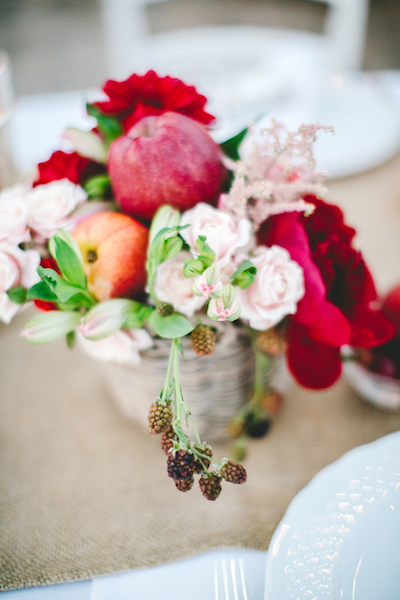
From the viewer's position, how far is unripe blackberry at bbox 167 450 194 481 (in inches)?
10.3

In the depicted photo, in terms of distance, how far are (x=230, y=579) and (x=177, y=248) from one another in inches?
10.5

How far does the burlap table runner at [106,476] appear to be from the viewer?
37 cm

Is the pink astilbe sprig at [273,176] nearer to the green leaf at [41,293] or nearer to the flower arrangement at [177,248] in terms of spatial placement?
the flower arrangement at [177,248]

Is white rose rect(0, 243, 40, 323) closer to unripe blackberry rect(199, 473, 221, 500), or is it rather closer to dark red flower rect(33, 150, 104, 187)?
dark red flower rect(33, 150, 104, 187)

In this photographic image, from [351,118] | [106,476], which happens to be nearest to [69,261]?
[106,476]

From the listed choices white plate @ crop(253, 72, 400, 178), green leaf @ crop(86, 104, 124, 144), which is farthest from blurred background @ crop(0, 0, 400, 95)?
green leaf @ crop(86, 104, 124, 144)

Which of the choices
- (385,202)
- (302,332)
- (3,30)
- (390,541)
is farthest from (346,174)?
(3,30)

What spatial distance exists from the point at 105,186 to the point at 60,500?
12.4 inches

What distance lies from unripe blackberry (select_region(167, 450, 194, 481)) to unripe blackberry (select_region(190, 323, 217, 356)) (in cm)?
8

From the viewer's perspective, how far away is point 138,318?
0.33m

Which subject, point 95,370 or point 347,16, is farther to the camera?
point 347,16

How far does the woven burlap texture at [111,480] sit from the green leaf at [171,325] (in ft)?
0.65

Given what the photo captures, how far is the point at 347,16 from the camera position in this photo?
3.50 ft

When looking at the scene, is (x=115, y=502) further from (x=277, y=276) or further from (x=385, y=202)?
(x=385, y=202)
